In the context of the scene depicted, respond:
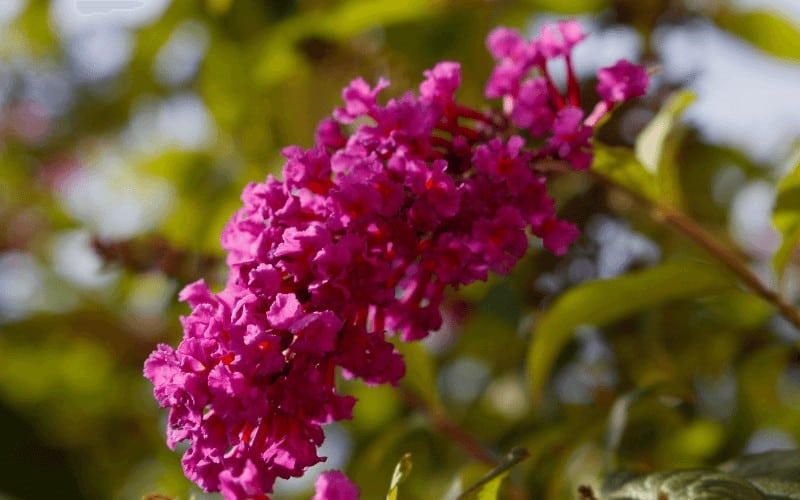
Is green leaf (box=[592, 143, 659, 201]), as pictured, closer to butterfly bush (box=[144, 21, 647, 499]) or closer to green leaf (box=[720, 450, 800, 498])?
butterfly bush (box=[144, 21, 647, 499])

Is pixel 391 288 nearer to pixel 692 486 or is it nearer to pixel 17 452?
pixel 692 486

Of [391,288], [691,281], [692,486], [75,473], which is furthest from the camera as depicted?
[75,473]

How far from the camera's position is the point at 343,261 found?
3.55ft

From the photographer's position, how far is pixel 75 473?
2994 mm

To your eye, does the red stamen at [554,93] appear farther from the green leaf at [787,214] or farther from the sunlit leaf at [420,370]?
the sunlit leaf at [420,370]

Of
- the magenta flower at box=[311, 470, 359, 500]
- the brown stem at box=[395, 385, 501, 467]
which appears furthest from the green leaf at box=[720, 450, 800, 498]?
the brown stem at box=[395, 385, 501, 467]

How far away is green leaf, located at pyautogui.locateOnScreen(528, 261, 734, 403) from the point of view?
1.52 meters

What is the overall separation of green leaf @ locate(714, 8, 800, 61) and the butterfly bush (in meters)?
1.21

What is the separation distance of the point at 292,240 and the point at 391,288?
17 cm

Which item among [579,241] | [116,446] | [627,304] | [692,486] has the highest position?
[692,486]

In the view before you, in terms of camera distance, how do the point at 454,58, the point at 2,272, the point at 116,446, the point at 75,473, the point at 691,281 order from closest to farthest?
1. the point at 691,281
2. the point at 454,58
3. the point at 75,473
4. the point at 116,446
5. the point at 2,272

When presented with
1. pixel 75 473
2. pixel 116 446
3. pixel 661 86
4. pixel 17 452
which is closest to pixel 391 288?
pixel 661 86

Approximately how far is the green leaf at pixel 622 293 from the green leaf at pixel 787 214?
0.32ft

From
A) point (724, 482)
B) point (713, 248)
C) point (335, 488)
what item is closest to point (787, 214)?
point (713, 248)
